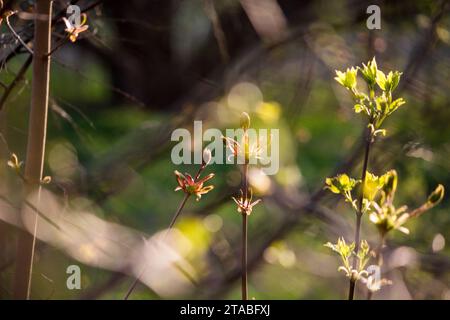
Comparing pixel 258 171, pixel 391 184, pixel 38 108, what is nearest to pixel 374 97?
pixel 391 184

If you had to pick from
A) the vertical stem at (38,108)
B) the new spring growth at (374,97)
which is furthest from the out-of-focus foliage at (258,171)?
the vertical stem at (38,108)

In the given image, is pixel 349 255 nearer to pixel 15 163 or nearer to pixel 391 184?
pixel 391 184

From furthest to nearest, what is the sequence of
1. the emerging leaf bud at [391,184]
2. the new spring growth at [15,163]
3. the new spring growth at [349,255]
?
1. the new spring growth at [15,163]
2. the new spring growth at [349,255]
3. the emerging leaf bud at [391,184]

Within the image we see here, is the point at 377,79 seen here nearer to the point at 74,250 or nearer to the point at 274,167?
the point at 74,250

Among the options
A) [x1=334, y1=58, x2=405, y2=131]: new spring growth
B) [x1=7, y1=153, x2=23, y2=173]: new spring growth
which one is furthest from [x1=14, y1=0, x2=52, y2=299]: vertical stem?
[x1=334, y1=58, x2=405, y2=131]: new spring growth

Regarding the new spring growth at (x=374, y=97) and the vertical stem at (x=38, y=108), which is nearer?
the new spring growth at (x=374, y=97)

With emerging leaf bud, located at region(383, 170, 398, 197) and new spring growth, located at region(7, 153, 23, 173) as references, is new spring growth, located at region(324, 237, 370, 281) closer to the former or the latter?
emerging leaf bud, located at region(383, 170, 398, 197)

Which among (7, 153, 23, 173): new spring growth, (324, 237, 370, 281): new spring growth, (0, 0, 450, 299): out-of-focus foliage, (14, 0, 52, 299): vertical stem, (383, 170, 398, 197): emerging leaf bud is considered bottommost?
(324, 237, 370, 281): new spring growth

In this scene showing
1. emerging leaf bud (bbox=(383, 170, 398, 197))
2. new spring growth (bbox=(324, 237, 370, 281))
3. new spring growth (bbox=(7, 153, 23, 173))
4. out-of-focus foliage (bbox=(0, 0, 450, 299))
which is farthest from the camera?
out-of-focus foliage (bbox=(0, 0, 450, 299))

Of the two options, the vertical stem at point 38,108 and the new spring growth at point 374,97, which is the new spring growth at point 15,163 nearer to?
the vertical stem at point 38,108
